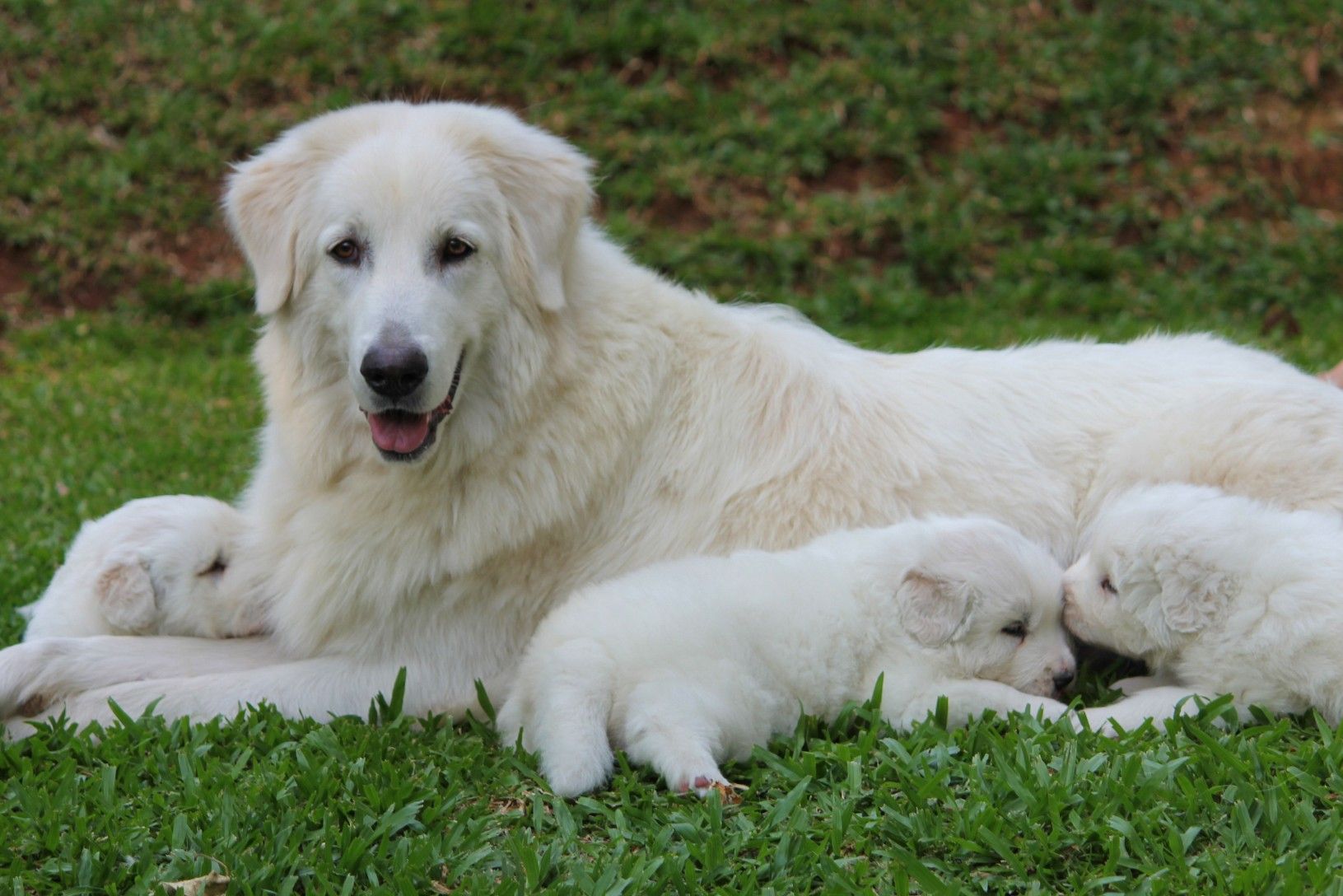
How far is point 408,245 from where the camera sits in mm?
4469

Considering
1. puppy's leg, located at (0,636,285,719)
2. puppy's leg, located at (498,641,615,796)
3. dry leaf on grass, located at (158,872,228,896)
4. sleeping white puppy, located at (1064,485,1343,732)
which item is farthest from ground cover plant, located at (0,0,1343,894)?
sleeping white puppy, located at (1064,485,1343,732)

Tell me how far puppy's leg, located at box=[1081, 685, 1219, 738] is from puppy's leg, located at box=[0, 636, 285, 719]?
9.02 feet

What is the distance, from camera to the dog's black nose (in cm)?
422

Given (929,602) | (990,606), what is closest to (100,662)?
(929,602)

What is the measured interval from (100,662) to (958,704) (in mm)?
2809


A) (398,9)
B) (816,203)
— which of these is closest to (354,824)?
(816,203)

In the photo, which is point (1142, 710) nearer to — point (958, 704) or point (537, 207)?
point (958, 704)

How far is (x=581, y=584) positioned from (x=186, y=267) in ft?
27.6

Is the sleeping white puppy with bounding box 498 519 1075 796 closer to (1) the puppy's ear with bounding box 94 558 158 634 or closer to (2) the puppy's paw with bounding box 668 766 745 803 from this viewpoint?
(2) the puppy's paw with bounding box 668 766 745 803

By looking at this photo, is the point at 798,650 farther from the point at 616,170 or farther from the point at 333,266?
the point at 616,170

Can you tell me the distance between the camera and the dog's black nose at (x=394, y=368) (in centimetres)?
422

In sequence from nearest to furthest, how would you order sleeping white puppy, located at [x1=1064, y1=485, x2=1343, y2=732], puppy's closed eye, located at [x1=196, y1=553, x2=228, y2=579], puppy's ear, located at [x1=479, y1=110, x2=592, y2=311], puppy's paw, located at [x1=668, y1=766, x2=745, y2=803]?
puppy's paw, located at [x1=668, y1=766, x2=745, y2=803], sleeping white puppy, located at [x1=1064, y1=485, x2=1343, y2=732], puppy's ear, located at [x1=479, y1=110, x2=592, y2=311], puppy's closed eye, located at [x1=196, y1=553, x2=228, y2=579]

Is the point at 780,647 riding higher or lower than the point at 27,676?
higher

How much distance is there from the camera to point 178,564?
4.99 metres
